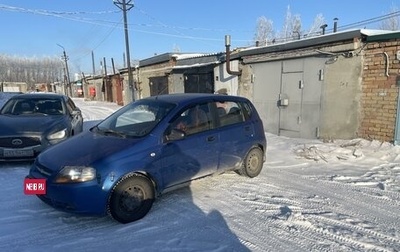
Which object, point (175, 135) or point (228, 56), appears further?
point (228, 56)

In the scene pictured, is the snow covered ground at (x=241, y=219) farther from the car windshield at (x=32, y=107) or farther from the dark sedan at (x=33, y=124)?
the car windshield at (x=32, y=107)

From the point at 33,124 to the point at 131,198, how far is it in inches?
140

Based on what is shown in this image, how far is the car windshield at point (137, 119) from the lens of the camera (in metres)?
4.22

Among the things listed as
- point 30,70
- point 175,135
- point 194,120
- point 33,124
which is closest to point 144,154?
point 175,135

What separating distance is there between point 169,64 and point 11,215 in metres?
13.2

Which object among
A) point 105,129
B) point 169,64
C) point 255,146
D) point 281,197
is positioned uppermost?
point 169,64

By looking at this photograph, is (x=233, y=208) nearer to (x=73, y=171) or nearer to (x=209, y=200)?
(x=209, y=200)

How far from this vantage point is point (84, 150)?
385 centimetres

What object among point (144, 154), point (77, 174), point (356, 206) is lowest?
point (356, 206)

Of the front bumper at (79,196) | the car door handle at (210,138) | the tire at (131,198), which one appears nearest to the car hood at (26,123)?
the front bumper at (79,196)

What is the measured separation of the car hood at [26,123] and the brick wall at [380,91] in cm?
700

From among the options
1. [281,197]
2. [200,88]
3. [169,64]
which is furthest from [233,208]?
[169,64]

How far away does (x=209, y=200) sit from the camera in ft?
14.6

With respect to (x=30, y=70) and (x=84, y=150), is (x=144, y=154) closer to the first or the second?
(x=84, y=150)
